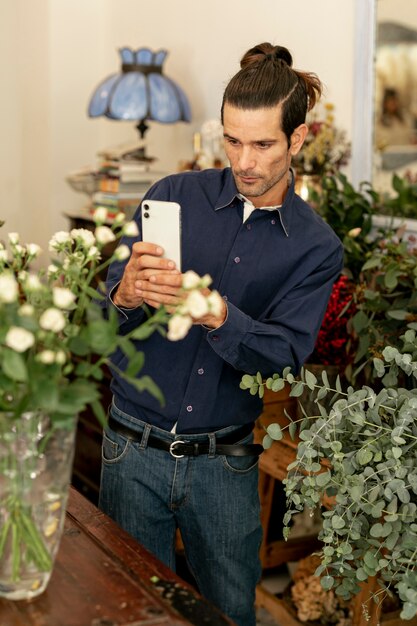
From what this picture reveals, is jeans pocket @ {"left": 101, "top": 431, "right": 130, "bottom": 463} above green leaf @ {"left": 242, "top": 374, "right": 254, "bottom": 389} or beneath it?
beneath

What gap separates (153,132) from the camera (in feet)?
15.1

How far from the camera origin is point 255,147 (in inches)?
80.4

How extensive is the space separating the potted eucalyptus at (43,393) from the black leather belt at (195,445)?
70 cm

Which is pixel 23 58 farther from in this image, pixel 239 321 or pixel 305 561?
pixel 239 321

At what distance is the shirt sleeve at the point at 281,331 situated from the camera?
1.94 metres

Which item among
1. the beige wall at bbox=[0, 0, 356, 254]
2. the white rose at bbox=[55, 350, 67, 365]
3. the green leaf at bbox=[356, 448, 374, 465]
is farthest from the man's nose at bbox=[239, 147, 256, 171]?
the beige wall at bbox=[0, 0, 356, 254]

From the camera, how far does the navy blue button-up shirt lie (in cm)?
211

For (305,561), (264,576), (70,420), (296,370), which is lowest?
(264,576)

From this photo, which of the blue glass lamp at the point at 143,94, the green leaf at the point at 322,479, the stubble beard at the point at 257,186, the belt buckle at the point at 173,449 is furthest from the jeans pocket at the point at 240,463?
the blue glass lamp at the point at 143,94

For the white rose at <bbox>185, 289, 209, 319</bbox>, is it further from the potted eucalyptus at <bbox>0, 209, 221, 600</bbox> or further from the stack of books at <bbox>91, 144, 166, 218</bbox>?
the stack of books at <bbox>91, 144, 166, 218</bbox>

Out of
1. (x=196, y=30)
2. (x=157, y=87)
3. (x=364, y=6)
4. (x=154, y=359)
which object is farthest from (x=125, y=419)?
(x=196, y=30)

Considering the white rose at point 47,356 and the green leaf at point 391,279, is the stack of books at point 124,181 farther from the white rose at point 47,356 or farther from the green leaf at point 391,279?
the white rose at point 47,356

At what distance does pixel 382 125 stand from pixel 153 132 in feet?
5.92

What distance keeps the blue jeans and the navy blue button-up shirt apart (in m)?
0.06
